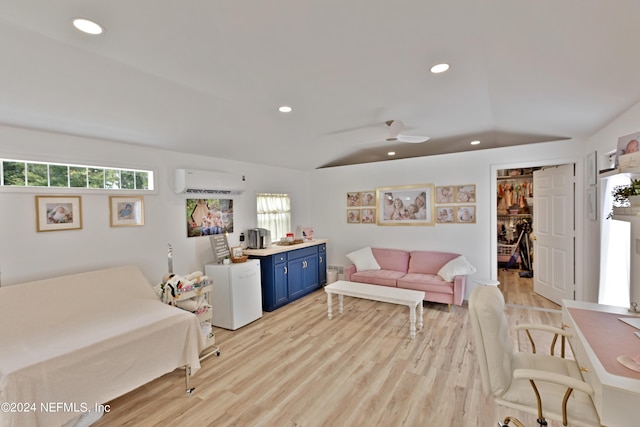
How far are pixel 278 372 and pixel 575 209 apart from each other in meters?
4.44

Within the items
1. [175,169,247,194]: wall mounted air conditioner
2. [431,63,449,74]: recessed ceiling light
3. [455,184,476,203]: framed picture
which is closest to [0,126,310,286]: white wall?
[175,169,247,194]: wall mounted air conditioner

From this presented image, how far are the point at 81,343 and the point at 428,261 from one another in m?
4.39

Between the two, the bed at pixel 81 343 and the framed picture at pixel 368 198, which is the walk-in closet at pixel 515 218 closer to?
the framed picture at pixel 368 198

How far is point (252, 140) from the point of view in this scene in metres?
3.88

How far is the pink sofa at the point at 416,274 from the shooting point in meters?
4.05

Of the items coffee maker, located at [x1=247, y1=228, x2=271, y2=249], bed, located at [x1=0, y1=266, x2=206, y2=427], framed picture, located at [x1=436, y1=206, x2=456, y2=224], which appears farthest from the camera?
framed picture, located at [x1=436, y1=206, x2=456, y2=224]

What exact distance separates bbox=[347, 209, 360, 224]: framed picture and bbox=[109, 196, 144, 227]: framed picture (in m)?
3.58

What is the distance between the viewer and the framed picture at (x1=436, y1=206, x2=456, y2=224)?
4590 mm

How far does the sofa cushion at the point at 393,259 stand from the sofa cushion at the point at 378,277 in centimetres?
14

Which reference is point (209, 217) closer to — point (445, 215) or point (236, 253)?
point (236, 253)

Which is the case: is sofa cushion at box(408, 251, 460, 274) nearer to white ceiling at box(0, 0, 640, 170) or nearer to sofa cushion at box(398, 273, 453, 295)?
sofa cushion at box(398, 273, 453, 295)

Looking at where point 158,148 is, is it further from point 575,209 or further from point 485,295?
point 575,209

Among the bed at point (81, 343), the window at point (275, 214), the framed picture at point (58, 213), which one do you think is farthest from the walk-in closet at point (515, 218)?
the framed picture at point (58, 213)

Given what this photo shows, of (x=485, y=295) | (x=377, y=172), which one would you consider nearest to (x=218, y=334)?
(x=485, y=295)
